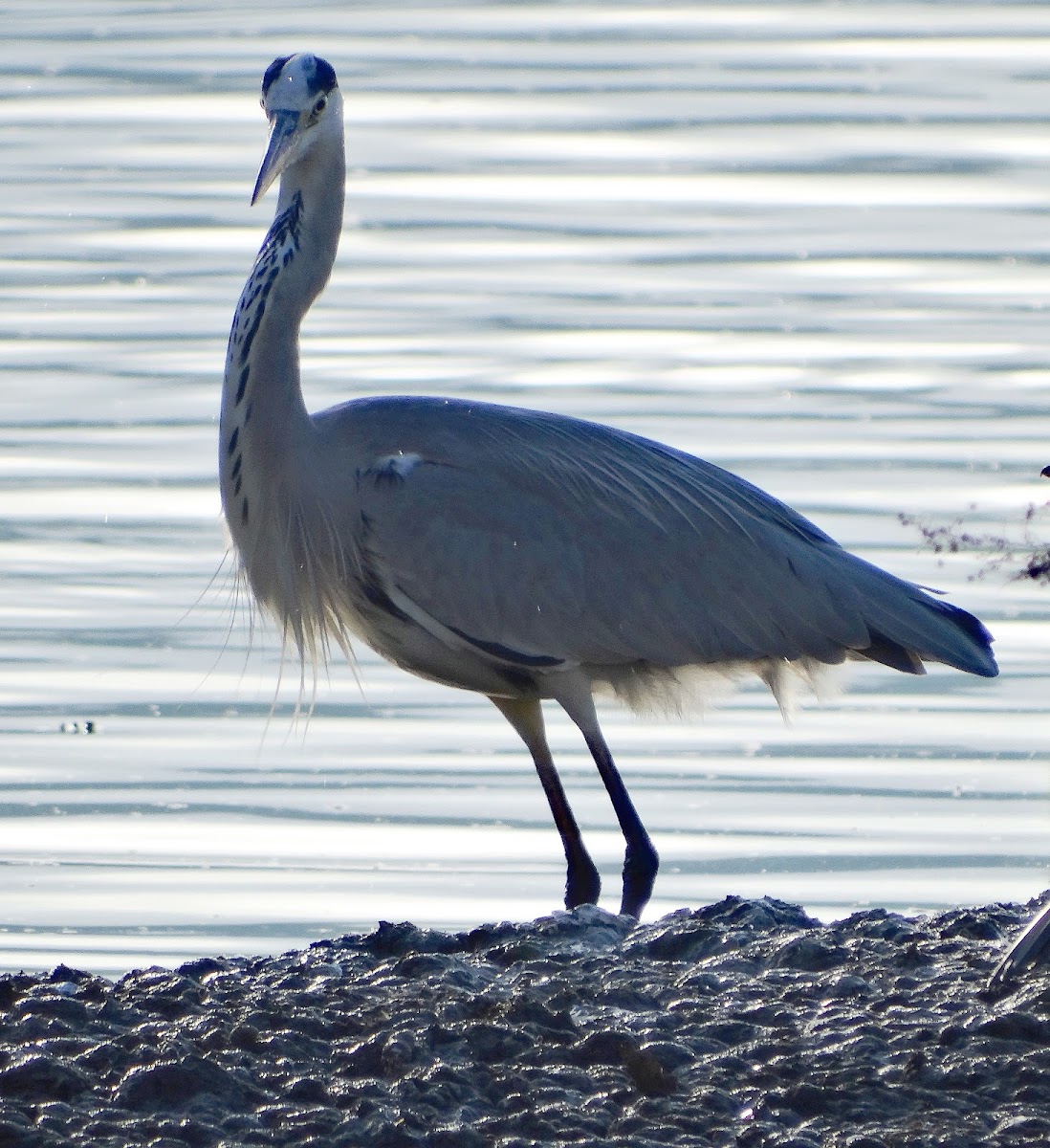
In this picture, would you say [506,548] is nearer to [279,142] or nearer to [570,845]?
[570,845]

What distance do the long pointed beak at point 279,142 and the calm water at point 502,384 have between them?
195 centimetres

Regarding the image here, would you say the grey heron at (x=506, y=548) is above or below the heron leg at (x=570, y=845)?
above

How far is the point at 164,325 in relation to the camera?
14.4 meters

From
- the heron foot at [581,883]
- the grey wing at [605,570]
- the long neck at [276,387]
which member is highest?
the long neck at [276,387]

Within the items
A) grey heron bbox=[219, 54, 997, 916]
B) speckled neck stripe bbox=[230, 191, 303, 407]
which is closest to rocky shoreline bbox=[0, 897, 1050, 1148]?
grey heron bbox=[219, 54, 997, 916]

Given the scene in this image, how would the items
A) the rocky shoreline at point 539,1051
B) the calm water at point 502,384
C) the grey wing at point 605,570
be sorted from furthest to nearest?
1. the calm water at point 502,384
2. the grey wing at point 605,570
3. the rocky shoreline at point 539,1051

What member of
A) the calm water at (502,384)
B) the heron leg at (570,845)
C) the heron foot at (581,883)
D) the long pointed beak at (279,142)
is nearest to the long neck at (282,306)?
the long pointed beak at (279,142)

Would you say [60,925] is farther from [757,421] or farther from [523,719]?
[757,421]

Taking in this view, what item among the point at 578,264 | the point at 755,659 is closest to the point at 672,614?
the point at 755,659

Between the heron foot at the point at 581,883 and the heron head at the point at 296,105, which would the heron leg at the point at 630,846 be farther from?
the heron head at the point at 296,105

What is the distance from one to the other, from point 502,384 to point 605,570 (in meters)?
5.07

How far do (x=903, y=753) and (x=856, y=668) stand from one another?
0.98m

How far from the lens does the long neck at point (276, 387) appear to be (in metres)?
8.00

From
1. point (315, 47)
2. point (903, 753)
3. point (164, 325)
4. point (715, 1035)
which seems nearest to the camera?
point (715, 1035)
